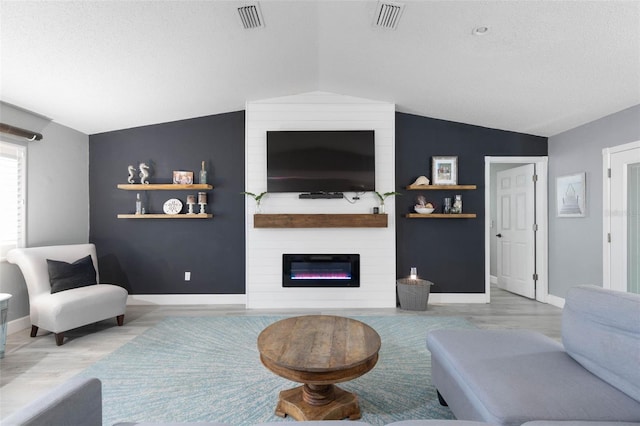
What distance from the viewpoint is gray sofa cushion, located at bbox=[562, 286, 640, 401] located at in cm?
133

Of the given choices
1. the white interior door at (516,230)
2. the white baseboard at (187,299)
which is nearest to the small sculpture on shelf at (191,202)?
the white baseboard at (187,299)

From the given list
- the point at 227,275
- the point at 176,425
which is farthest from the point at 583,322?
the point at 227,275

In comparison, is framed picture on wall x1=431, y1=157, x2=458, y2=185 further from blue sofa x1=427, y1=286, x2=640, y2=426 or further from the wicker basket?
blue sofa x1=427, y1=286, x2=640, y2=426

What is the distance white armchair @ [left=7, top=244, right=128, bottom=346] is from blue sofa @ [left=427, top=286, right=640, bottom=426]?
10.8 ft

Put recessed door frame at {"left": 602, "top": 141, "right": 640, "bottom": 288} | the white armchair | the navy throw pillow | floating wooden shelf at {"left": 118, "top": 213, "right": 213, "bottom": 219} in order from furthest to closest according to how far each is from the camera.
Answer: floating wooden shelf at {"left": 118, "top": 213, "right": 213, "bottom": 219}, recessed door frame at {"left": 602, "top": 141, "right": 640, "bottom": 288}, the navy throw pillow, the white armchair

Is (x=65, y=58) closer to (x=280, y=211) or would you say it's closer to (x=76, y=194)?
(x=76, y=194)

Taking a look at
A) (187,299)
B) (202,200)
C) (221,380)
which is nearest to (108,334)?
(187,299)

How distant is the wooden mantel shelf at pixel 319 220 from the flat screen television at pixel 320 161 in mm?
357

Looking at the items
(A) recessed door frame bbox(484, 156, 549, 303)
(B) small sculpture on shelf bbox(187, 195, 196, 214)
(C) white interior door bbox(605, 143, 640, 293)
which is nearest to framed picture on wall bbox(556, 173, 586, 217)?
(A) recessed door frame bbox(484, 156, 549, 303)

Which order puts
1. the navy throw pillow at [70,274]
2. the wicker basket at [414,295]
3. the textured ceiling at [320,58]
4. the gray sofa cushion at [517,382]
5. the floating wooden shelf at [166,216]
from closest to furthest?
1. the gray sofa cushion at [517,382]
2. the textured ceiling at [320,58]
3. the navy throw pillow at [70,274]
4. the wicker basket at [414,295]
5. the floating wooden shelf at [166,216]

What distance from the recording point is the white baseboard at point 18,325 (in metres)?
3.20

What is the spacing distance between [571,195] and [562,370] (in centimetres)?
337

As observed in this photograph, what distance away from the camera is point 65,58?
2.62 meters

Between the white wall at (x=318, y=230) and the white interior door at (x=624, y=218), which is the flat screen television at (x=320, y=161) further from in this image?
the white interior door at (x=624, y=218)
